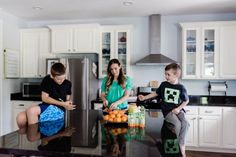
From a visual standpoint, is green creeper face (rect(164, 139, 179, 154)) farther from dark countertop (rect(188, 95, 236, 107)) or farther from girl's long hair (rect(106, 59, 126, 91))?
dark countertop (rect(188, 95, 236, 107))

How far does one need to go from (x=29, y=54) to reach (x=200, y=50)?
3333mm

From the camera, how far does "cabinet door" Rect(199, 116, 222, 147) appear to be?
3.75 metres

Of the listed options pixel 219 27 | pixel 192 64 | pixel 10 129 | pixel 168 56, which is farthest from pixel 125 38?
pixel 10 129

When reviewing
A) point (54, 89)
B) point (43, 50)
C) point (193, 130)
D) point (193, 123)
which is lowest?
point (193, 130)

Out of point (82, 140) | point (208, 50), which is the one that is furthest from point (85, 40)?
point (82, 140)

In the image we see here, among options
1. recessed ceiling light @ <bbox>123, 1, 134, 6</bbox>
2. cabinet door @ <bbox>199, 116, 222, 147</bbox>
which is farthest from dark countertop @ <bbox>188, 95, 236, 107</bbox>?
recessed ceiling light @ <bbox>123, 1, 134, 6</bbox>

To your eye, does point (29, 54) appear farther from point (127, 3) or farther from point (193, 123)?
point (193, 123)

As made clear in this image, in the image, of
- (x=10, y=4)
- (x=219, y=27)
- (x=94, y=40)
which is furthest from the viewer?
(x=94, y=40)

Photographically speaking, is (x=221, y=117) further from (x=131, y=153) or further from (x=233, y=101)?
(x=131, y=153)

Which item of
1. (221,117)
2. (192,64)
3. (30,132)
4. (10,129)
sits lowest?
(10,129)

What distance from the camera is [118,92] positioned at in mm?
2457

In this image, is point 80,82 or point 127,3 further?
point 80,82

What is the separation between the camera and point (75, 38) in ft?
14.4

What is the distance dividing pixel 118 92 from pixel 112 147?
4.21 feet
